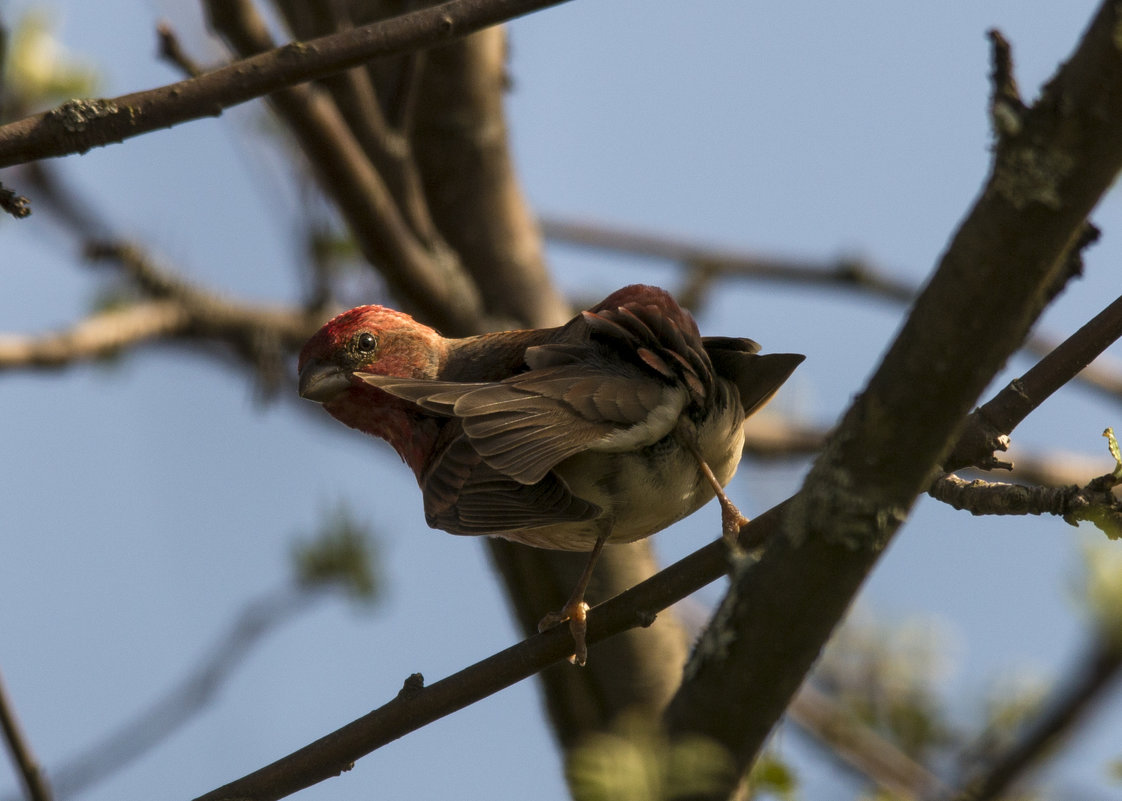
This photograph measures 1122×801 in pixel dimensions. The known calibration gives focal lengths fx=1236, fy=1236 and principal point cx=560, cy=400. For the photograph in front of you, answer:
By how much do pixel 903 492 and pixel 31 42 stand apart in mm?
6122

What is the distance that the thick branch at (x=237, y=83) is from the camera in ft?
10.5

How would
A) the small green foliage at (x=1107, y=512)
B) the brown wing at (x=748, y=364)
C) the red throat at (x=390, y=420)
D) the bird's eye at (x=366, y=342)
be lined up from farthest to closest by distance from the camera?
1. the bird's eye at (x=366, y=342)
2. the red throat at (x=390, y=420)
3. the brown wing at (x=748, y=364)
4. the small green foliage at (x=1107, y=512)

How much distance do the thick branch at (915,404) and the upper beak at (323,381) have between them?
254cm

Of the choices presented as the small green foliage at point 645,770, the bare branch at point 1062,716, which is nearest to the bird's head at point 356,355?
the small green foliage at point 645,770

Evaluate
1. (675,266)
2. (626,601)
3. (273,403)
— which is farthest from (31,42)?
(626,601)

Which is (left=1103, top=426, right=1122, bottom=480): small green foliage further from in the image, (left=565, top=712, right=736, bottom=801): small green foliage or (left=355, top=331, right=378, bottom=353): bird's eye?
(left=355, top=331, right=378, bottom=353): bird's eye

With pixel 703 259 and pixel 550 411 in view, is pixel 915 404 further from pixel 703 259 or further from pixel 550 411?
pixel 703 259

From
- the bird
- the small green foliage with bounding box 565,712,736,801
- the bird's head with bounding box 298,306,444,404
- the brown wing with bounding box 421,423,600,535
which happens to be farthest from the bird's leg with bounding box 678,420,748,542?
A: the small green foliage with bounding box 565,712,736,801

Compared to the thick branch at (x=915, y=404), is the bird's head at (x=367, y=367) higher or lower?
lower

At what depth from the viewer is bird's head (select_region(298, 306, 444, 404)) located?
4.68 m

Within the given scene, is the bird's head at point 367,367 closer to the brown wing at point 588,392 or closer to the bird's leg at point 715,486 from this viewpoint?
the brown wing at point 588,392

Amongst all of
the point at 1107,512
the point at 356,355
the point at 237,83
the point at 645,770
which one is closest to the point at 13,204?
the point at 237,83

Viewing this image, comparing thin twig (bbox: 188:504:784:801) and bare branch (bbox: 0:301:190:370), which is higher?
thin twig (bbox: 188:504:784:801)

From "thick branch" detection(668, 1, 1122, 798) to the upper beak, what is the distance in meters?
2.54
